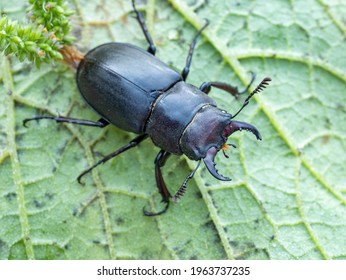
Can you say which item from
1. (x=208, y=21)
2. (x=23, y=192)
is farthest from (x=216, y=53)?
(x=23, y=192)

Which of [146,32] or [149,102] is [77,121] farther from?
[146,32]

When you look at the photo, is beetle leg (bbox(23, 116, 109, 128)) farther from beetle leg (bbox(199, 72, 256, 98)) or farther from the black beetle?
beetle leg (bbox(199, 72, 256, 98))

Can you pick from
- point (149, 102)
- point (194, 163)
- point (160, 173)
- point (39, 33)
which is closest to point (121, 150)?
point (160, 173)

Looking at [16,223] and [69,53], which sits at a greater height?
[69,53]

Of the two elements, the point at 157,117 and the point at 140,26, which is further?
the point at 140,26

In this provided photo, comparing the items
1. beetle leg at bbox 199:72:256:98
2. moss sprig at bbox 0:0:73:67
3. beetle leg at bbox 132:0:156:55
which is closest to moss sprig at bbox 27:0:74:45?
moss sprig at bbox 0:0:73:67
